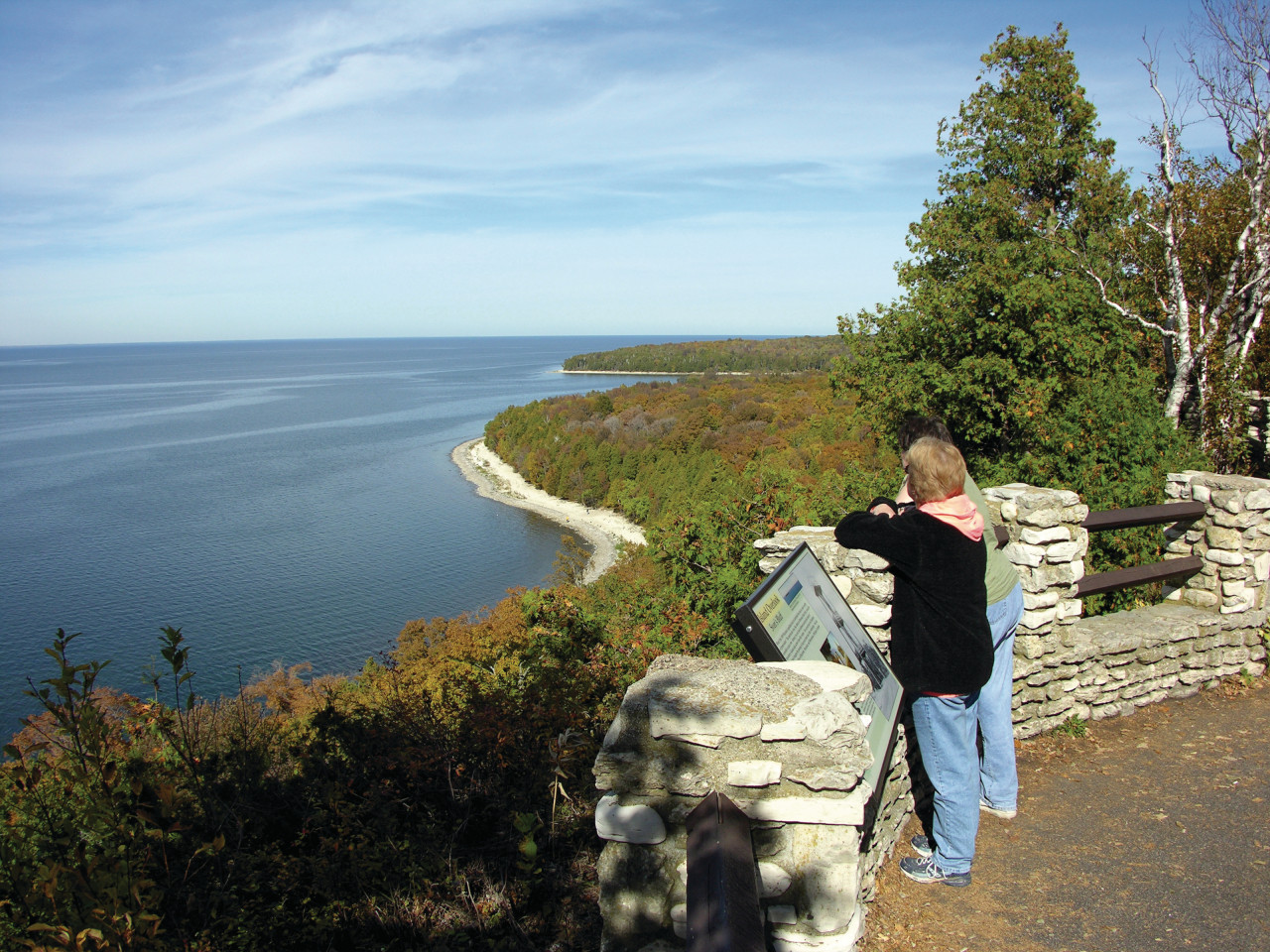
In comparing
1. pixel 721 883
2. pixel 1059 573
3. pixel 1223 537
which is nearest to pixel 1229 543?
pixel 1223 537

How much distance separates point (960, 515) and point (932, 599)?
323 mm

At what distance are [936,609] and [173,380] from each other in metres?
172

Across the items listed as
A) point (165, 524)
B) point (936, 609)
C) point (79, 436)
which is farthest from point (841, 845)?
point (79, 436)

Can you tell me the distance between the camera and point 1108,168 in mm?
18156

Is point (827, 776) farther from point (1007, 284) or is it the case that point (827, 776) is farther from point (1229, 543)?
point (1007, 284)

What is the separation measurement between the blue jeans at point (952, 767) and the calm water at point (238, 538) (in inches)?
113

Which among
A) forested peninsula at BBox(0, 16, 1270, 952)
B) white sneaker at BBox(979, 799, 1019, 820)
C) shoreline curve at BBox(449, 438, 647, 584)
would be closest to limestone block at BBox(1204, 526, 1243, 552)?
forested peninsula at BBox(0, 16, 1270, 952)

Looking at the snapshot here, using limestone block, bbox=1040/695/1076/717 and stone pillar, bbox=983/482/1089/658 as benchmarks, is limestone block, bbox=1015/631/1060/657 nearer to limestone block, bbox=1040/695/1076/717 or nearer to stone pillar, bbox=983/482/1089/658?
stone pillar, bbox=983/482/1089/658

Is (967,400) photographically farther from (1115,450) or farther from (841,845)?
(841,845)

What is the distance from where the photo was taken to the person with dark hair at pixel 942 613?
2775mm

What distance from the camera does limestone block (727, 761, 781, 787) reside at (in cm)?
190

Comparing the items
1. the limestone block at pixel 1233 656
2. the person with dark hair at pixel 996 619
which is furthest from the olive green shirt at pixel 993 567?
the limestone block at pixel 1233 656

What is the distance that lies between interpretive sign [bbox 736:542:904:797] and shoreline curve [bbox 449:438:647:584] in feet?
111

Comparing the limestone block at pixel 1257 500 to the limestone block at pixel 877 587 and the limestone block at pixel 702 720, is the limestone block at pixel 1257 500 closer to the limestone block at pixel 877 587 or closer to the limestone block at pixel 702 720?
the limestone block at pixel 877 587
